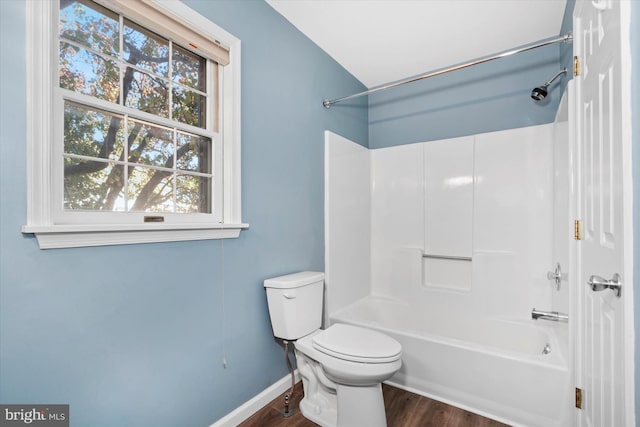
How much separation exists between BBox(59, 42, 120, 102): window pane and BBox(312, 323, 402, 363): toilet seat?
156 cm

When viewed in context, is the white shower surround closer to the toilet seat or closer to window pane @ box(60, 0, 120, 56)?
the toilet seat

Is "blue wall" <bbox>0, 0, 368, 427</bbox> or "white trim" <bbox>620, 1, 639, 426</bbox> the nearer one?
"white trim" <bbox>620, 1, 639, 426</bbox>

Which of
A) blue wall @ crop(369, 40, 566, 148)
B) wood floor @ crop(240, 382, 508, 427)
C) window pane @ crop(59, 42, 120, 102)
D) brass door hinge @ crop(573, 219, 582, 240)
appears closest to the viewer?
window pane @ crop(59, 42, 120, 102)

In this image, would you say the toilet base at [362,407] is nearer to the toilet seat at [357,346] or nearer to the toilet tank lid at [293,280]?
the toilet seat at [357,346]

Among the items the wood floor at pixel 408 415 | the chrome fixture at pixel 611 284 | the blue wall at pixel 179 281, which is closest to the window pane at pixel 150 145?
the blue wall at pixel 179 281

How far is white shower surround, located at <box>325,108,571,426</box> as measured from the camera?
1.75m

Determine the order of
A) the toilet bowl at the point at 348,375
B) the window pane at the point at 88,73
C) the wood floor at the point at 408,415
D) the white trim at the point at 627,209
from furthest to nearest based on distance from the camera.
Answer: the wood floor at the point at 408,415 < the toilet bowl at the point at 348,375 < the window pane at the point at 88,73 < the white trim at the point at 627,209

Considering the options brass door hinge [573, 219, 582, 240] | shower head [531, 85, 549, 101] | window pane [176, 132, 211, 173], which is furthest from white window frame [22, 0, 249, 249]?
shower head [531, 85, 549, 101]

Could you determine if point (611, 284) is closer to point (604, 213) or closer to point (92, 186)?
point (604, 213)

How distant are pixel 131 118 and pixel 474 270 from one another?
2579mm

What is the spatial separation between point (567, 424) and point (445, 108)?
2.40 metres

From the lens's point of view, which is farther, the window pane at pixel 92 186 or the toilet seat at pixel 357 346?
the toilet seat at pixel 357 346

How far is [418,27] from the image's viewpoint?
216cm

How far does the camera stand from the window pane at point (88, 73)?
1167 mm
